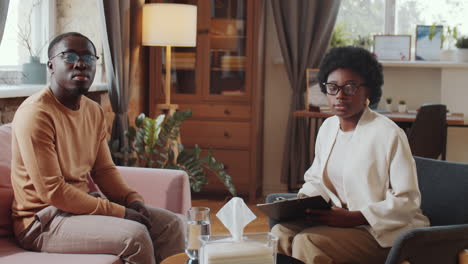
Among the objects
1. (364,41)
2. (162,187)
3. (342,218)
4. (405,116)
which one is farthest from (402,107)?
(342,218)

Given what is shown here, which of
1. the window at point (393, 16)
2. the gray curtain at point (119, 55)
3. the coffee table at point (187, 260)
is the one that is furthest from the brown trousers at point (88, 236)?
the window at point (393, 16)

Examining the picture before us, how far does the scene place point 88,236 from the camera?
7.13ft

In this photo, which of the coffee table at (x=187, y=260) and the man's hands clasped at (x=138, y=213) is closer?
the coffee table at (x=187, y=260)

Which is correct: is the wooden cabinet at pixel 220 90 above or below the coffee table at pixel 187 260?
above

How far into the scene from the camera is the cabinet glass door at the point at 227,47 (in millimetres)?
4840

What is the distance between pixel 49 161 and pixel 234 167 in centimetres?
275

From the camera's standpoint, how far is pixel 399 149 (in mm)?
2113

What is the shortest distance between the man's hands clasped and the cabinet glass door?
2409 mm

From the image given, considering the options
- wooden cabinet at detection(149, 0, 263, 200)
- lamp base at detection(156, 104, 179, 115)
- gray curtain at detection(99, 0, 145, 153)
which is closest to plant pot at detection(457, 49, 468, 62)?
wooden cabinet at detection(149, 0, 263, 200)

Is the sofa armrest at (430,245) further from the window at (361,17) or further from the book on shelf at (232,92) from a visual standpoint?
the window at (361,17)

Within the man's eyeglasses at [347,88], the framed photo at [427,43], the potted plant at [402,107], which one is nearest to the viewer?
the man's eyeglasses at [347,88]

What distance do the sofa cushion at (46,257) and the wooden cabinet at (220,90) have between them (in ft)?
8.89

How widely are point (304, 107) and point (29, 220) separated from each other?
3085 mm

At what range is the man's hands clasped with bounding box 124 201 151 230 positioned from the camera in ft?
7.77
